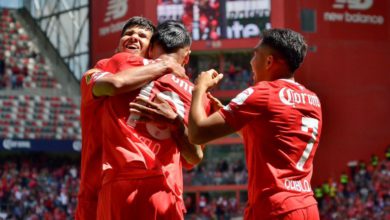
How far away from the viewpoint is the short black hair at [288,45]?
5.49 meters

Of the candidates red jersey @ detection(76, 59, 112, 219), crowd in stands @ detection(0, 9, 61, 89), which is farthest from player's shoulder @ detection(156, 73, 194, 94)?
crowd in stands @ detection(0, 9, 61, 89)

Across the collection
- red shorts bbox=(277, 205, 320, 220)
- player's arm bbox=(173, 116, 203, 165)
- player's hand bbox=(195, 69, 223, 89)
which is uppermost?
player's hand bbox=(195, 69, 223, 89)

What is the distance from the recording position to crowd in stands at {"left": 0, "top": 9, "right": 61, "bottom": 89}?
42281 millimetres

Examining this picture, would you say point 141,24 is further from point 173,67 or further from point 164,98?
point 164,98

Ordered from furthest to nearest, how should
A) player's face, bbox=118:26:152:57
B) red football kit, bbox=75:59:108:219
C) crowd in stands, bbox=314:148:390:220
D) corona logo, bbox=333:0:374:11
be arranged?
1. corona logo, bbox=333:0:374:11
2. crowd in stands, bbox=314:148:390:220
3. player's face, bbox=118:26:152:57
4. red football kit, bbox=75:59:108:219

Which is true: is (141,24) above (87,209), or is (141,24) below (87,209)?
above

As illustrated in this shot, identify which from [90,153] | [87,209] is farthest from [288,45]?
[87,209]

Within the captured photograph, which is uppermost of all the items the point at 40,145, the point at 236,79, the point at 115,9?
the point at 115,9

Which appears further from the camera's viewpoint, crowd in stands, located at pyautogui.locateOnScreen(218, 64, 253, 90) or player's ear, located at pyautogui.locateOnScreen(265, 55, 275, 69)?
crowd in stands, located at pyautogui.locateOnScreen(218, 64, 253, 90)

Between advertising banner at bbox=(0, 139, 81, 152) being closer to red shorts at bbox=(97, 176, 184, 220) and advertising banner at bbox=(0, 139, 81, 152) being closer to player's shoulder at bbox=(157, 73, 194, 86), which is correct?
player's shoulder at bbox=(157, 73, 194, 86)

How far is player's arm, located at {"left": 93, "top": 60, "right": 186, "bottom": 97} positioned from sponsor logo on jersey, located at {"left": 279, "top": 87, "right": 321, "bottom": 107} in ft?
2.57

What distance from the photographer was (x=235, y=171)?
1499 inches

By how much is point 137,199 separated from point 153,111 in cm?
58

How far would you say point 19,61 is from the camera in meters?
43.8
